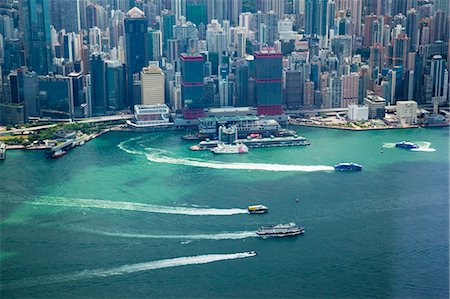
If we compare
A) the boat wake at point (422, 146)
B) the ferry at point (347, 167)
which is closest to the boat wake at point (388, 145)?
the boat wake at point (422, 146)

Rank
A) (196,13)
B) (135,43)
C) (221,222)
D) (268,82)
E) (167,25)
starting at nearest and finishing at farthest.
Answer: (221,222) < (268,82) < (135,43) < (167,25) < (196,13)

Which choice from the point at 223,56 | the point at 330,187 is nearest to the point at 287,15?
the point at 223,56

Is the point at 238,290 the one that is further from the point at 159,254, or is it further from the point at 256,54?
the point at 256,54

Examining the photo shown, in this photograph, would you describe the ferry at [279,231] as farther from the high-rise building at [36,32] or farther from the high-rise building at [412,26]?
the high-rise building at [412,26]

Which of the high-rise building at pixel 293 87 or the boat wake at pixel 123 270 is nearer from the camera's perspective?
the boat wake at pixel 123 270

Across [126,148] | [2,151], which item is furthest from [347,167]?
[2,151]

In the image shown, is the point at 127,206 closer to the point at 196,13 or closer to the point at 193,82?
the point at 193,82
